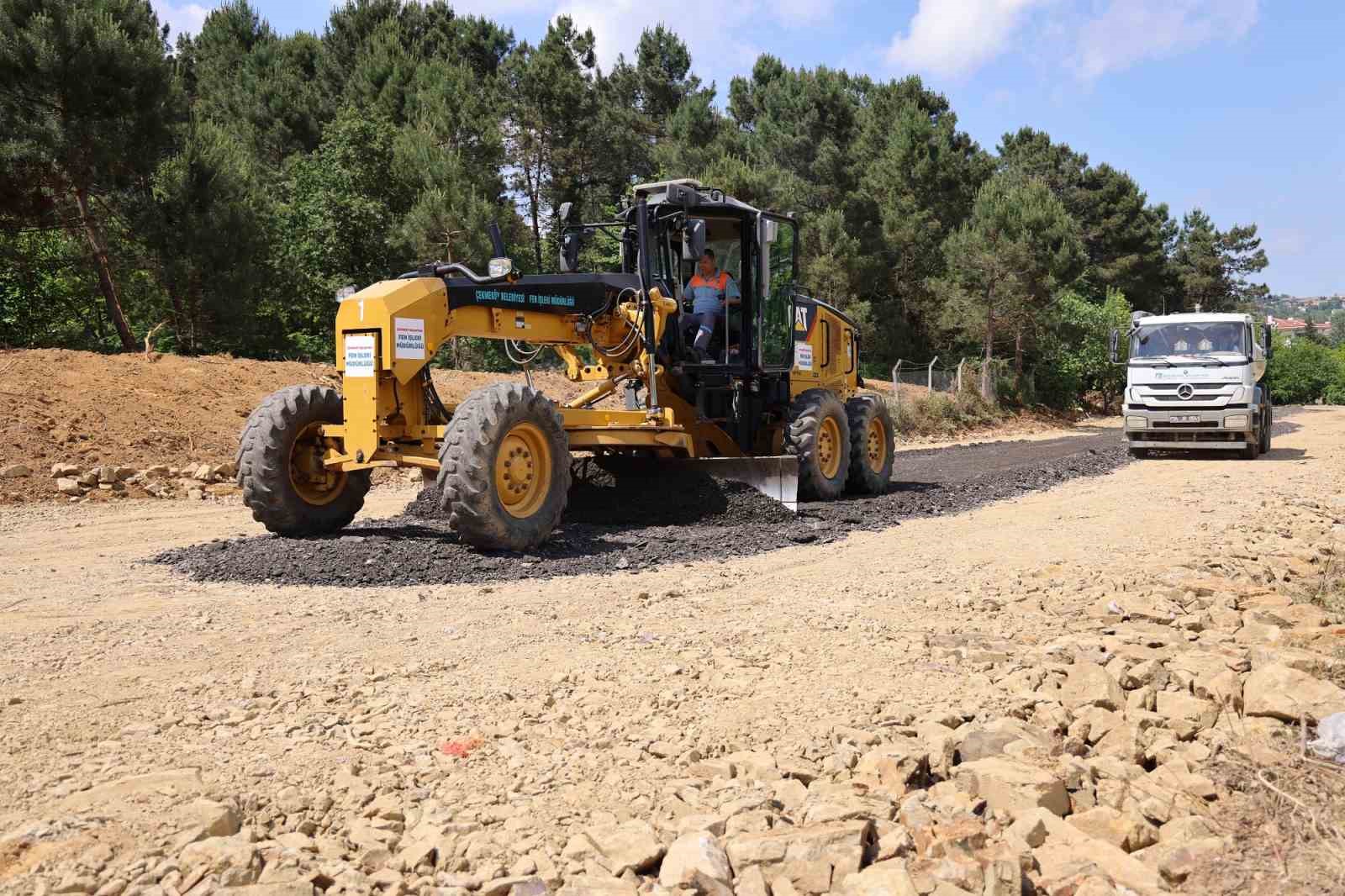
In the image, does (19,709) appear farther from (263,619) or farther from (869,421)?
(869,421)

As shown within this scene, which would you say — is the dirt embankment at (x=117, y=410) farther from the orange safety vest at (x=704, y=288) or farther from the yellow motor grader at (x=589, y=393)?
the orange safety vest at (x=704, y=288)

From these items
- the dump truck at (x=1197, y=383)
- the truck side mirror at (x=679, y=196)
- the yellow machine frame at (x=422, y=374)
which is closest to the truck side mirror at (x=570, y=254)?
the yellow machine frame at (x=422, y=374)

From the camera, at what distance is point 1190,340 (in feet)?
54.7

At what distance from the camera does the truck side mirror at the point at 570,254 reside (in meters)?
9.72

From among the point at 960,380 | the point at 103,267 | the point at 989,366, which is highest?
the point at 103,267

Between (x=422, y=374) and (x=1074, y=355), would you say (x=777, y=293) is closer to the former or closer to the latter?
(x=422, y=374)

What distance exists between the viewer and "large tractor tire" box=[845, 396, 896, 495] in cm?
1139

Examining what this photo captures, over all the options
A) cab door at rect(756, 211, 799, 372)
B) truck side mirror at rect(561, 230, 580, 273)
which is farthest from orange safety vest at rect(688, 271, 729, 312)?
truck side mirror at rect(561, 230, 580, 273)

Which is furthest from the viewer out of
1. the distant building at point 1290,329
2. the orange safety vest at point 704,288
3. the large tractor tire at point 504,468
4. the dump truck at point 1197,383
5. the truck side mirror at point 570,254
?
the distant building at point 1290,329

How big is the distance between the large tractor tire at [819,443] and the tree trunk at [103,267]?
13892mm

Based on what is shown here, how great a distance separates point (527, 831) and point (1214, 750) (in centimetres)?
241

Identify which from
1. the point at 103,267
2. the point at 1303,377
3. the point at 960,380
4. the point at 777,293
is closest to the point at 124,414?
the point at 103,267

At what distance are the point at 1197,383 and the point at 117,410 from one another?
15486 mm

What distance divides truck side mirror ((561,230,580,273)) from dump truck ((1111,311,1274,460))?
33.3 feet
